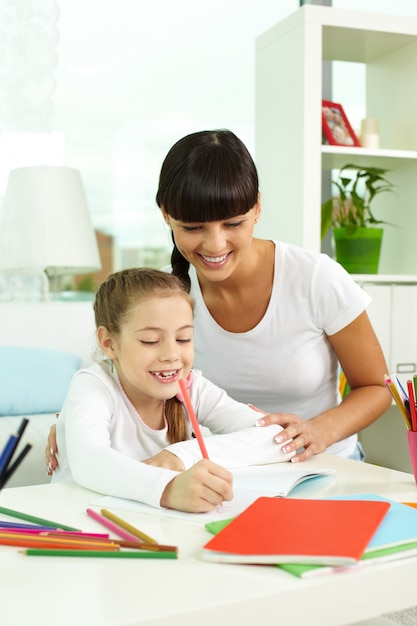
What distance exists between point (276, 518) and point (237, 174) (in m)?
0.75

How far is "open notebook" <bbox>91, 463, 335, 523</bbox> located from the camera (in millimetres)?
834

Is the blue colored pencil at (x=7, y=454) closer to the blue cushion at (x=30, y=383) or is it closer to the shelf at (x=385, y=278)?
the blue cushion at (x=30, y=383)

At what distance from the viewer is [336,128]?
2.84 metres

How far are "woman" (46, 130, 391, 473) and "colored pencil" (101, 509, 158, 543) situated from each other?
25.2 inches

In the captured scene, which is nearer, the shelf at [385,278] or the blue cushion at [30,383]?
the blue cushion at [30,383]

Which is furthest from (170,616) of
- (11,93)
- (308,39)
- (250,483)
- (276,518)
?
(11,93)

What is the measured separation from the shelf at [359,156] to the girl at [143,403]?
1.65 metres

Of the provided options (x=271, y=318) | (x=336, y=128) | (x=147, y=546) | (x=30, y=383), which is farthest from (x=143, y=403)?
(x=336, y=128)

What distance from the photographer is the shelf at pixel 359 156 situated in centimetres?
277

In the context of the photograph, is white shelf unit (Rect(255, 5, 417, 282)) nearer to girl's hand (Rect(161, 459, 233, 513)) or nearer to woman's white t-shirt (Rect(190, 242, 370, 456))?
woman's white t-shirt (Rect(190, 242, 370, 456))

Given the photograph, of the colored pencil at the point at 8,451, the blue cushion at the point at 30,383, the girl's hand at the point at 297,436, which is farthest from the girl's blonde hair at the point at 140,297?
the blue cushion at the point at 30,383

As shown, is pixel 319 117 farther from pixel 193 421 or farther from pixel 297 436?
pixel 193 421

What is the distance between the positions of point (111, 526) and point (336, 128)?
232 cm

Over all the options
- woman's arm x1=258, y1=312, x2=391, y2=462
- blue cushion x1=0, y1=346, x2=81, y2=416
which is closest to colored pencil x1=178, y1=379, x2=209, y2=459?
woman's arm x1=258, y1=312, x2=391, y2=462
